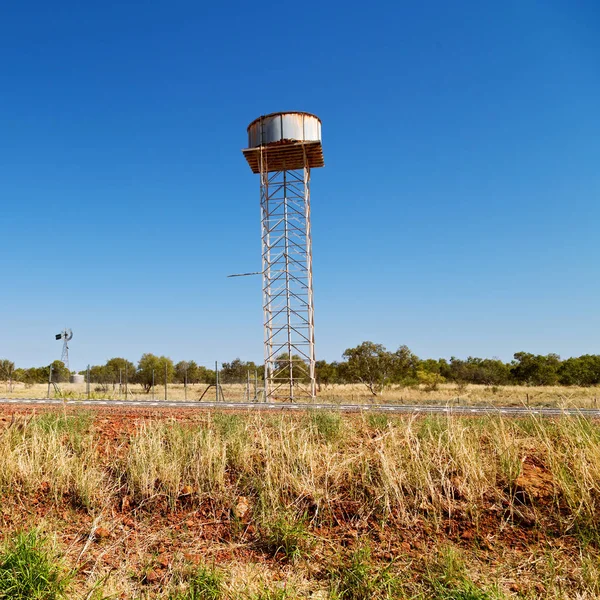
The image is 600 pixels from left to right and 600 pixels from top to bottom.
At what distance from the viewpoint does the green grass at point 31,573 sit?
4695 mm

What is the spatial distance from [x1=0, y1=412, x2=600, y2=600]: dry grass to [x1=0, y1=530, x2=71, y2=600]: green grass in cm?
25

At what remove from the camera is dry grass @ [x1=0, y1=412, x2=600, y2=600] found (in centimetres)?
492

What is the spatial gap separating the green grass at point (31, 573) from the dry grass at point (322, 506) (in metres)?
0.25

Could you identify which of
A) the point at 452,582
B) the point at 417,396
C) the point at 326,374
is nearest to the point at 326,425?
the point at 452,582

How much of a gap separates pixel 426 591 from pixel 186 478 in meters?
3.30

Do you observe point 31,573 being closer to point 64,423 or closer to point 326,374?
point 64,423

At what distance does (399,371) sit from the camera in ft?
137

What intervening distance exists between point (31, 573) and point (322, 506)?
9.90 ft

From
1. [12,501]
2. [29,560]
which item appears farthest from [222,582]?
[12,501]

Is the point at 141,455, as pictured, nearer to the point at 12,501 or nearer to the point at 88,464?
the point at 88,464

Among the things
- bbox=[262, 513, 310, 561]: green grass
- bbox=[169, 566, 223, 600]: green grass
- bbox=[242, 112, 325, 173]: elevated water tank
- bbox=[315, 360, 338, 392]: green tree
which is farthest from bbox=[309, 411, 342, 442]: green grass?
bbox=[315, 360, 338, 392]: green tree

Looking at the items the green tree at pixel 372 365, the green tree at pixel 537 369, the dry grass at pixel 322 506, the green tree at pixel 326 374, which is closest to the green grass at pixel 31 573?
the dry grass at pixel 322 506

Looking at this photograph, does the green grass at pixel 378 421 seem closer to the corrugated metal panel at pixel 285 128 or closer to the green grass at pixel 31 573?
the green grass at pixel 31 573

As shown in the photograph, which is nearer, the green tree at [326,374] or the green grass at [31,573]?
the green grass at [31,573]
